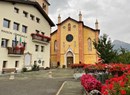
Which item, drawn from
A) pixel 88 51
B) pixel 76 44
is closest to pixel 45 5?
pixel 76 44

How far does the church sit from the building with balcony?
848 centimetres

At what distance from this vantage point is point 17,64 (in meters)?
30.9

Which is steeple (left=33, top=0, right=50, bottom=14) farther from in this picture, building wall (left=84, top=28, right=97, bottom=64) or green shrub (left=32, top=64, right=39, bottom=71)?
green shrub (left=32, top=64, right=39, bottom=71)

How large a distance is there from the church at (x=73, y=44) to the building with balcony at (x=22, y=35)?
8481 millimetres

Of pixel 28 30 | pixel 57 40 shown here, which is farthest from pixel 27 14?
pixel 57 40

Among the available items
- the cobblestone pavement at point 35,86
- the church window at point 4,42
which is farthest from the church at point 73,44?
the cobblestone pavement at point 35,86

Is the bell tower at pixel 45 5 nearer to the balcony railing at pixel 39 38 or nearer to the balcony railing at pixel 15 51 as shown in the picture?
the balcony railing at pixel 39 38

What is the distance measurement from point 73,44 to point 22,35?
17.6m

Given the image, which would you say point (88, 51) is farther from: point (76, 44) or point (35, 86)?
point (35, 86)

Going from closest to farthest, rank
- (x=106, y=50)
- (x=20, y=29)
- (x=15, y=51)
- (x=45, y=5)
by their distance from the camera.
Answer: (x=106, y=50)
(x=15, y=51)
(x=20, y=29)
(x=45, y=5)

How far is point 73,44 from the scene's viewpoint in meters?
47.1

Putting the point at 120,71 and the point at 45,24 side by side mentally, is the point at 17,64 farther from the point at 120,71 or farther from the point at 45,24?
the point at 120,71

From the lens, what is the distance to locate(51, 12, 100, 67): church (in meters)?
46.0

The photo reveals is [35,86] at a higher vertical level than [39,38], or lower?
lower
